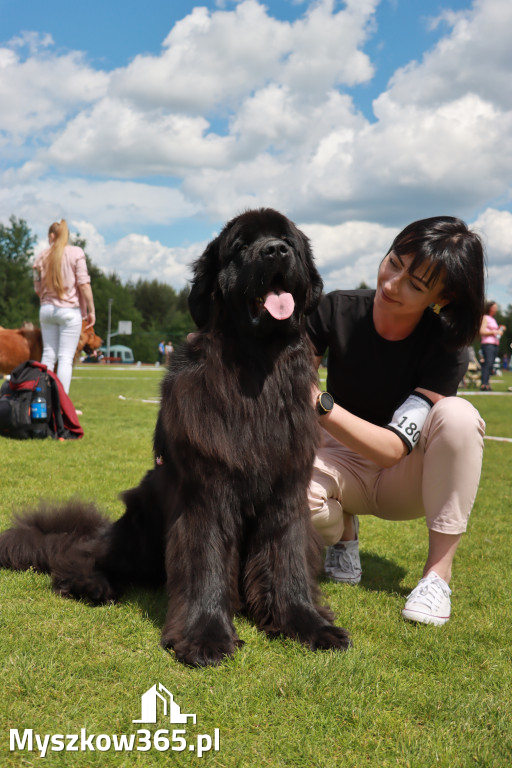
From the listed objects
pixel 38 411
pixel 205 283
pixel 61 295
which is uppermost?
pixel 61 295

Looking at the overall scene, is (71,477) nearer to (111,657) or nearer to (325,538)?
(325,538)

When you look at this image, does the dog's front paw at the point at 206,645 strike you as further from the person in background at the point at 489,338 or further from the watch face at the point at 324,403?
the person in background at the point at 489,338

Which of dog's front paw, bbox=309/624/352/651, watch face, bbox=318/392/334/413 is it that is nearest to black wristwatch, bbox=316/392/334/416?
watch face, bbox=318/392/334/413

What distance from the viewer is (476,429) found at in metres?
2.64

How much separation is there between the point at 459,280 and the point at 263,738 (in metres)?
1.81

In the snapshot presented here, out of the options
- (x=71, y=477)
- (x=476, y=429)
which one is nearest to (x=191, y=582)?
(x=476, y=429)

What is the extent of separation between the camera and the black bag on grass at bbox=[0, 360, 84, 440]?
632 centimetres

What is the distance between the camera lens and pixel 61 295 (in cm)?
694

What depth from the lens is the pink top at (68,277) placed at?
6996 mm

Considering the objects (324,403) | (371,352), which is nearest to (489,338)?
(371,352)

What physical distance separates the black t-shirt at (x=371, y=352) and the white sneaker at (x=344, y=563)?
26.0 inches

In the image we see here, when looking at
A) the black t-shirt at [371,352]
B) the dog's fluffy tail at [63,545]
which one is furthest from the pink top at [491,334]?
the dog's fluffy tail at [63,545]

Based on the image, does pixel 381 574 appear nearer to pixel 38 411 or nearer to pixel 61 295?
pixel 38 411

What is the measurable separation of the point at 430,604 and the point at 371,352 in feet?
3.65
